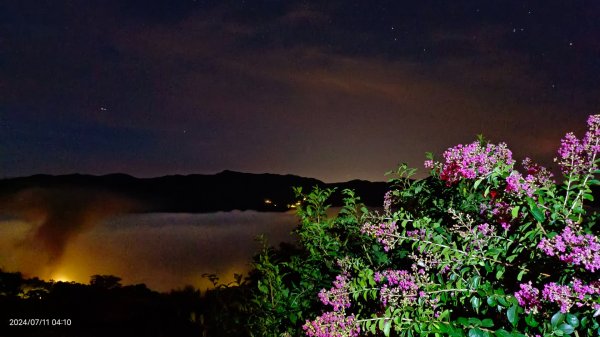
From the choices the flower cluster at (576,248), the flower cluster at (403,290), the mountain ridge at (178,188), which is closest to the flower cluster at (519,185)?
the flower cluster at (576,248)

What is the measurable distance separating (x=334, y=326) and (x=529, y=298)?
→ 0.81m

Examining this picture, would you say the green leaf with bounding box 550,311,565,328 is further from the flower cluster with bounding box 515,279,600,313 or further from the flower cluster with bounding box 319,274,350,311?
the flower cluster with bounding box 319,274,350,311

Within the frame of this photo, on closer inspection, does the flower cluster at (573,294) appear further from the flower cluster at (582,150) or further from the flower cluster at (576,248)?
the flower cluster at (582,150)

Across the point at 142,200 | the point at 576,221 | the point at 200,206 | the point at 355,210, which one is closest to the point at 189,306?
the point at 355,210

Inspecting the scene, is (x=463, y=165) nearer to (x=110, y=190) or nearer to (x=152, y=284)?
(x=152, y=284)

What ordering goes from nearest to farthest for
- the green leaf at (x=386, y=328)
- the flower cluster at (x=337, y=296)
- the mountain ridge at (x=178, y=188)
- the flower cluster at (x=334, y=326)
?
the green leaf at (x=386, y=328) < the flower cluster at (x=334, y=326) < the flower cluster at (x=337, y=296) < the mountain ridge at (x=178, y=188)

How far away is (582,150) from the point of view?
1553 millimetres

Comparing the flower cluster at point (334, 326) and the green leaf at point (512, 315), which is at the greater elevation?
the green leaf at point (512, 315)

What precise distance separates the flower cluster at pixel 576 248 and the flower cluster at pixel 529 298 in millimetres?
141

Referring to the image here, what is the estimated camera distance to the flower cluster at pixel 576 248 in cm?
125

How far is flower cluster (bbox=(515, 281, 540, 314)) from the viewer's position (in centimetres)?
140

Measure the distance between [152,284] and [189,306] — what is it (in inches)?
118

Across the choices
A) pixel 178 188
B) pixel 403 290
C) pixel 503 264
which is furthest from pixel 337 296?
pixel 178 188

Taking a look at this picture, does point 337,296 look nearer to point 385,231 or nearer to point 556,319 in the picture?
point 385,231
